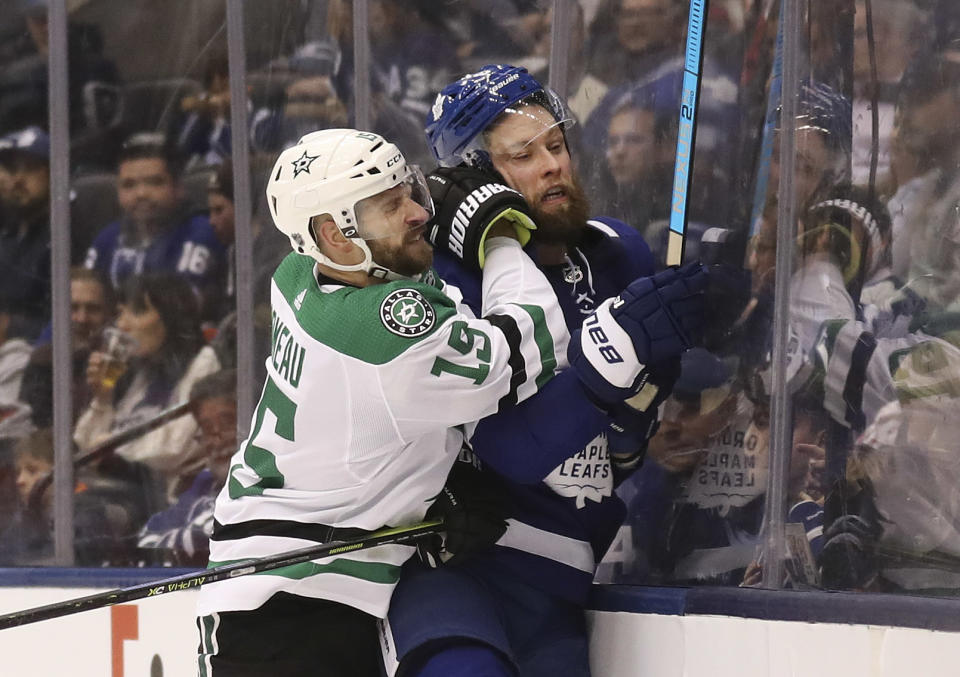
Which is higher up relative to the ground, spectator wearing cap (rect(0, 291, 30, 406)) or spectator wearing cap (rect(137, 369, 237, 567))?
spectator wearing cap (rect(0, 291, 30, 406))

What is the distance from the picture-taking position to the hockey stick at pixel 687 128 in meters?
2.09

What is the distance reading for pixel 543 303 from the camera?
6.96ft

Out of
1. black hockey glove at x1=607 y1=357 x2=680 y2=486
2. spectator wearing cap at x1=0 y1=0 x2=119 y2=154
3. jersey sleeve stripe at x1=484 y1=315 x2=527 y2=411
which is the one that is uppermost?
spectator wearing cap at x1=0 y1=0 x2=119 y2=154

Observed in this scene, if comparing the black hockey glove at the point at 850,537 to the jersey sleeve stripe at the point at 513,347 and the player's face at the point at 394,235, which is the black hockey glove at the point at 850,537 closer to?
the jersey sleeve stripe at the point at 513,347

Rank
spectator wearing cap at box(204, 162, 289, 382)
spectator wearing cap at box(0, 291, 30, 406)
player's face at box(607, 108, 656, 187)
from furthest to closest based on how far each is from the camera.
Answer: spectator wearing cap at box(0, 291, 30, 406)
spectator wearing cap at box(204, 162, 289, 382)
player's face at box(607, 108, 656, 187)

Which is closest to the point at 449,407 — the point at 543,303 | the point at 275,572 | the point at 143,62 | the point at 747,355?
the point at 543,303

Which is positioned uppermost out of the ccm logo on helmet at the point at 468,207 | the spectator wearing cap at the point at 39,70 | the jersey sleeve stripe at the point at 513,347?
the spectator wearing cap at the point at 39,70

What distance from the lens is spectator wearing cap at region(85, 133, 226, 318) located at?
3.25 metres

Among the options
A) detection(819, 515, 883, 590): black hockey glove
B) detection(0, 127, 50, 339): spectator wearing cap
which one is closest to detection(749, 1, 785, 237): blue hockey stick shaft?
detection(819, 515, 883, 590): black hockey glove

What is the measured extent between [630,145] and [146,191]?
1.29m

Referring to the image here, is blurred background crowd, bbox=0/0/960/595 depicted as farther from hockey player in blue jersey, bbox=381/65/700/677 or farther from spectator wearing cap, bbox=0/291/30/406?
hockey player in blue jersey, bbox=381/65/700/677

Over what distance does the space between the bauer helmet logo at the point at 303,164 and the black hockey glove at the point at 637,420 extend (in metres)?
0.57

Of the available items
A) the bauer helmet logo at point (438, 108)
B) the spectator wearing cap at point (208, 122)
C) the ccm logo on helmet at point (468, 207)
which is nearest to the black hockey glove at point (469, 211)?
the ccm logo on helmet at point (468, 207)

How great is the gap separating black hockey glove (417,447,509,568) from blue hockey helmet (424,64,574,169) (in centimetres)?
51
